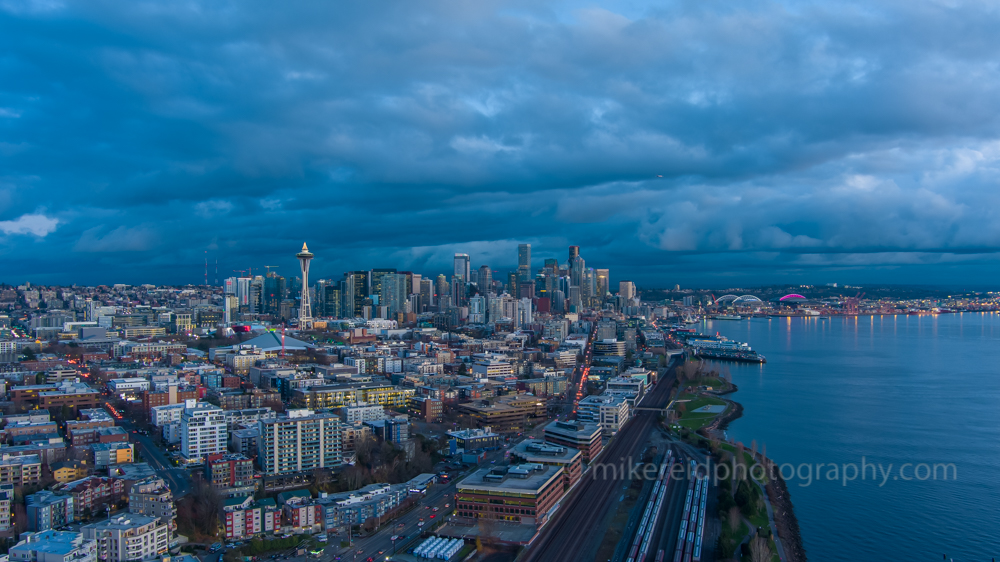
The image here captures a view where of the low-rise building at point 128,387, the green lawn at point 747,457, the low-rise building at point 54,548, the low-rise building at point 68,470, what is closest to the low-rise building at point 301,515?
the low-rise building at point 54,548

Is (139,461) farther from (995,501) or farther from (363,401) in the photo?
(995,501)

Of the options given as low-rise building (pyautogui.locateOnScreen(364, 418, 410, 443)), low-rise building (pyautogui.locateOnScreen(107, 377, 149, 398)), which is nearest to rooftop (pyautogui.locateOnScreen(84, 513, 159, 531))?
low-rise building (pyautogui.locateOnScreen(364, 418, 410, 443))

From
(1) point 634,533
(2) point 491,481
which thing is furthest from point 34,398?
(1) point 634,533

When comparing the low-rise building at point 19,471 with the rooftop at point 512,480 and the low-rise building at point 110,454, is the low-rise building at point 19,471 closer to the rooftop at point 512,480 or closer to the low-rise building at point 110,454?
the low-rise building at point 110,454

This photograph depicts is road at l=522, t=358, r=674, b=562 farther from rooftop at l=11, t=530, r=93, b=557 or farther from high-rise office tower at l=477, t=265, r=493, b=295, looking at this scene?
high-rise office tower at l=477, t=265, r=493, b=295

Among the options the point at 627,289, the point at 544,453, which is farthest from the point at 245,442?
the point at 627,289

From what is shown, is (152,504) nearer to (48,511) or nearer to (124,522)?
(124,522)
